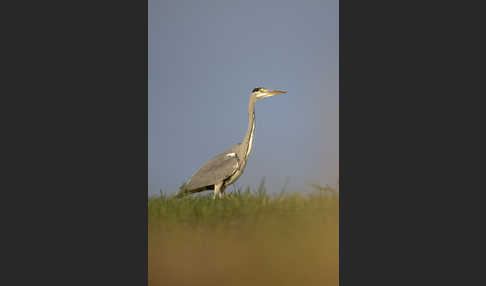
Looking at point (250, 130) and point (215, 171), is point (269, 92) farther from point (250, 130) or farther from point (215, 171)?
point (215, 171)

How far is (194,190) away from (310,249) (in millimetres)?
1095

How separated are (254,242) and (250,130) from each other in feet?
3.00

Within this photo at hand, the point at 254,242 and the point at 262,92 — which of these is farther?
the point at 262,92

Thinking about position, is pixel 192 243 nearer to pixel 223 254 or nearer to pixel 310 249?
pixel 223 254

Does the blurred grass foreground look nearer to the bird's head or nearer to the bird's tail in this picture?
the bird's tail

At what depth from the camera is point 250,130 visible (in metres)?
3.34

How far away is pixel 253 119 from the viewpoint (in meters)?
3.35

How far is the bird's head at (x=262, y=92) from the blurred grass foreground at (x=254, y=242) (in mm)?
789

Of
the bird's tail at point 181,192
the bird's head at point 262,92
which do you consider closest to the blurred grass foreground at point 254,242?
the bird's tail at point 181,192

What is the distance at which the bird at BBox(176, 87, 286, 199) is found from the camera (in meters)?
3.33

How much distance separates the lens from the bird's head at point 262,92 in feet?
10.7

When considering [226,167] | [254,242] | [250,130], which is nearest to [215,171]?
[226,167]

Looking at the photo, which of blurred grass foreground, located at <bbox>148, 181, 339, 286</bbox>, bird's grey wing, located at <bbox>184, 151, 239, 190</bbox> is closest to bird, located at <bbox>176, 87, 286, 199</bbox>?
bird's grey wing, located at <bbox>184, 151, 239, 190</bbox>
